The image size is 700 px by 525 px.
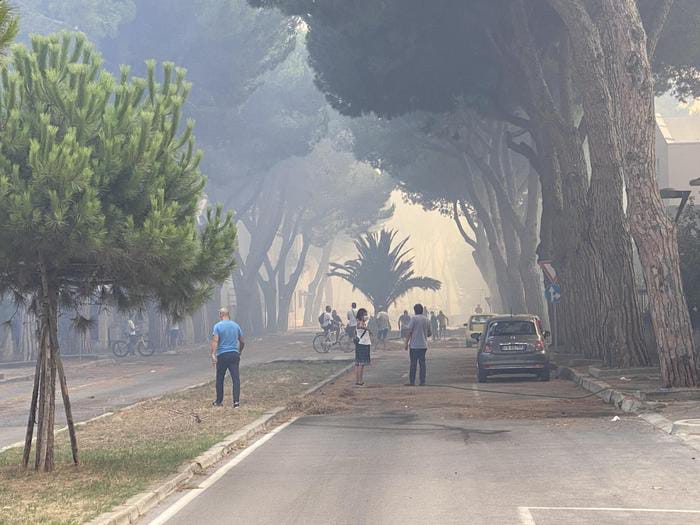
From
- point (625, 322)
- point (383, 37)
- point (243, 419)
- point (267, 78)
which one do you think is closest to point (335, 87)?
point (383, 37)

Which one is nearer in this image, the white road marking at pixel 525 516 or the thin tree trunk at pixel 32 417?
the white road marking at pixel 525 516

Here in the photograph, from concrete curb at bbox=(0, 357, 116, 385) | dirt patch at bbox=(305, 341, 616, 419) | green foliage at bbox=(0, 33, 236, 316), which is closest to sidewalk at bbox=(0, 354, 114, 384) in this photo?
concrete curb at bbox=(0, 357, 116, 385)

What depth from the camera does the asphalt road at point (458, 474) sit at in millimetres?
10328

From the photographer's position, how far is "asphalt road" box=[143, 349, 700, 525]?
1033 cm

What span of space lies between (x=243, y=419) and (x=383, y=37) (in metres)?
16.9

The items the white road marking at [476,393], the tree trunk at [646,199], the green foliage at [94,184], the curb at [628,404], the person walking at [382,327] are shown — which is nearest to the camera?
the green foliage at [94,184]

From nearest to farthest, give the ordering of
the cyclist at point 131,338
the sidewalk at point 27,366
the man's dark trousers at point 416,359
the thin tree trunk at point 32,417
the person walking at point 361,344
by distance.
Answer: the thin tree trunk at point 32,417 < the man's dark trousers at point 416,359 < the person walking at point 361,344 < the sidewalk at point 27,366 < the cyclist at point 131,338

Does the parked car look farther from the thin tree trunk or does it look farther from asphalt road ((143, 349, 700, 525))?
the thin tree trunk

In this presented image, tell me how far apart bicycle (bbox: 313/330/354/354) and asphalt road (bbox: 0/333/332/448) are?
0.74m

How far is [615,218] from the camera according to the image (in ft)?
89.6

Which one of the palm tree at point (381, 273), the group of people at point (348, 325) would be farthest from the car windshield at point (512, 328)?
the palm tree at point (381, 273)

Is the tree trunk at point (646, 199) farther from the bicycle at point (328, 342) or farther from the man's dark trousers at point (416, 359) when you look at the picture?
the bicycle at point (328, 342)

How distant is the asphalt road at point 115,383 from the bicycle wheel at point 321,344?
26.8 inches

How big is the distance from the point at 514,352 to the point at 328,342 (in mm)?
19772
